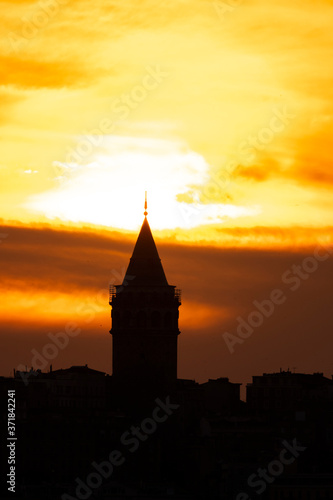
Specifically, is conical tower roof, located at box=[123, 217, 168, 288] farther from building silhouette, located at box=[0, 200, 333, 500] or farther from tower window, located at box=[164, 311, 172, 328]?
tower window, located at box=[164, 311, 172, 328]

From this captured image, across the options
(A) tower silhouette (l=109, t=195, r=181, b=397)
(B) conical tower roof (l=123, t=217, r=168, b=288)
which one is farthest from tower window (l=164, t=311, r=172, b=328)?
(B) conical tower roof (l=123, t=217, r=168, b=288)

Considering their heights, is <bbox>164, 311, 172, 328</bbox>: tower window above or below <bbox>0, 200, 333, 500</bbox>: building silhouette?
above

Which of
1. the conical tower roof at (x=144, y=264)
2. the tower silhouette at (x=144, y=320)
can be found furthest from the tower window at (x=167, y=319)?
the conical tower roof at (x=144, y=264)

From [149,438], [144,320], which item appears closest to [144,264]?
[144,320]

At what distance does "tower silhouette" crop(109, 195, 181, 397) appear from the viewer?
110m

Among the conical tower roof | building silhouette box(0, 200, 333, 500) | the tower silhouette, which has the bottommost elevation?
building silhouette box(0, 200, 333, 500)

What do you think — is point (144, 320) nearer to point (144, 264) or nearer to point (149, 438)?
point (144, 264)

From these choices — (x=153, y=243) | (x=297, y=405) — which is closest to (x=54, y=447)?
(x=153, y=243)

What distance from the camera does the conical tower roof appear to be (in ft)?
363

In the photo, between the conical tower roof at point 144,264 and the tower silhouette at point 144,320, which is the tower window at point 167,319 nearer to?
the tower silhouette at point 144,320

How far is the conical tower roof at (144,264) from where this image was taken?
4355 inches

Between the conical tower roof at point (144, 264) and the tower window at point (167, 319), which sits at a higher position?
the conical tower roof at point (144, 264)

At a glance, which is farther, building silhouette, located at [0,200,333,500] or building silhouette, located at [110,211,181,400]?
building silhouette, located at [110,211,181,400]

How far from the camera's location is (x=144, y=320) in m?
110
